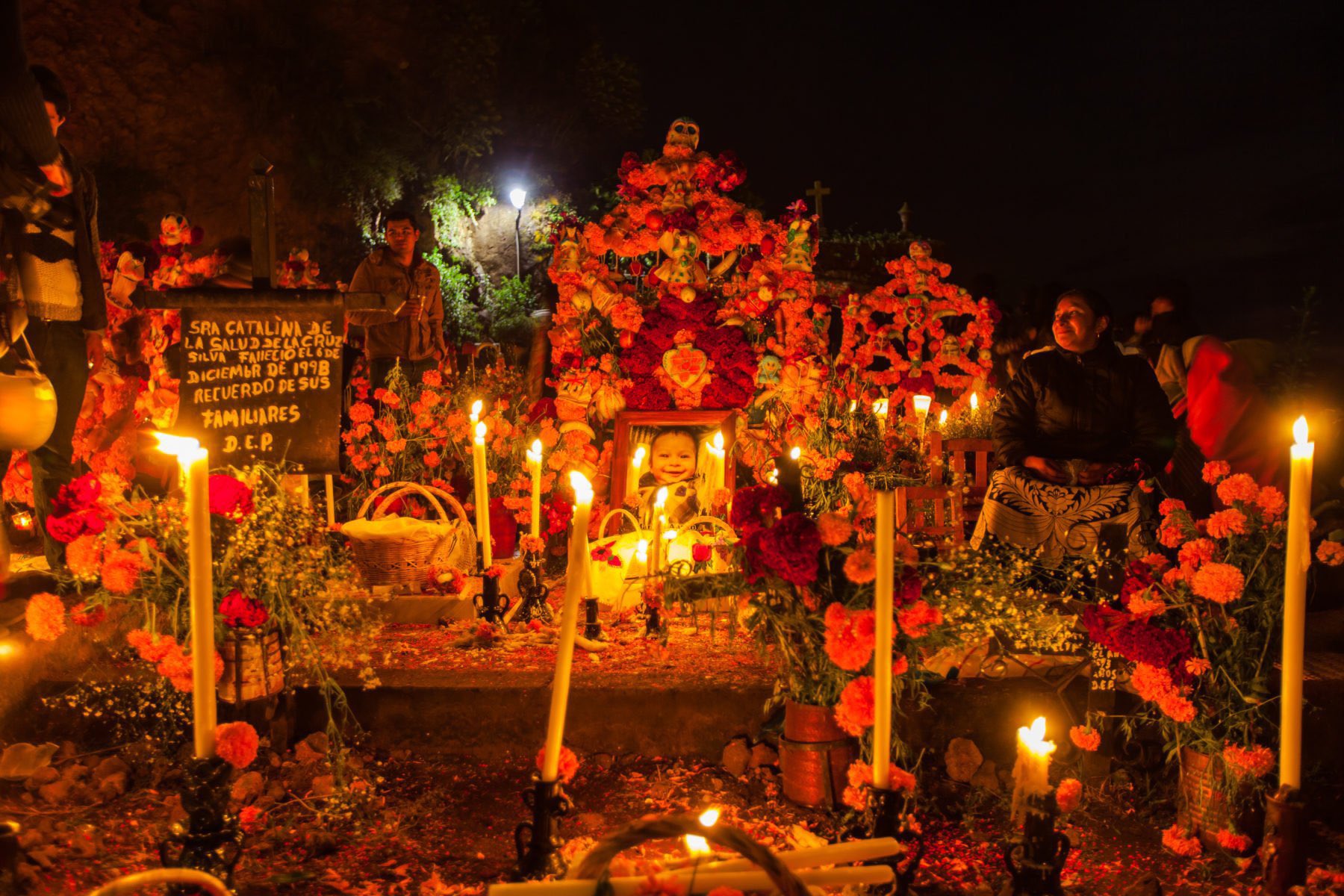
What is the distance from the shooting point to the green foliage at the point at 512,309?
1739 cm

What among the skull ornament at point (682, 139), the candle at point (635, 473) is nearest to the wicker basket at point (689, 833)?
the candle at point (635, 473)

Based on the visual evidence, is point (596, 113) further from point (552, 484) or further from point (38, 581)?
point (38, 581)

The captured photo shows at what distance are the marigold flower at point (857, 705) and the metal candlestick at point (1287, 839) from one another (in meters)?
0.90

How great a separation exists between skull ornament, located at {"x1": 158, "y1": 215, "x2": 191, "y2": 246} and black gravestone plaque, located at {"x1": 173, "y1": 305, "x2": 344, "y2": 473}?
2.70 metres

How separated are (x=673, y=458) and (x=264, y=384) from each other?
2034 mm

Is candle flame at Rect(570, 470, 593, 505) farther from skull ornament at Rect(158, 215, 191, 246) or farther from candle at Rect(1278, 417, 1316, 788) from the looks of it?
skull ornament at Rect(158, 215, 191, 246)

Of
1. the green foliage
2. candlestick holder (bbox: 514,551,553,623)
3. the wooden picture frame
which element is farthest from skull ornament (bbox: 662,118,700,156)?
the green foliage

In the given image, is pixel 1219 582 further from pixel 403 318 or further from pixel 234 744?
pixel 403 318

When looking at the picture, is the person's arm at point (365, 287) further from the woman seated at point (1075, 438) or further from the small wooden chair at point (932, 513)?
the woman seated at point (1075, 438)

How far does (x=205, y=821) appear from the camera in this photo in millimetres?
1899

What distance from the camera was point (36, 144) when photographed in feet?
10.1

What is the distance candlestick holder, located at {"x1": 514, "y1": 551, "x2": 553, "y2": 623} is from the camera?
12.9 feet

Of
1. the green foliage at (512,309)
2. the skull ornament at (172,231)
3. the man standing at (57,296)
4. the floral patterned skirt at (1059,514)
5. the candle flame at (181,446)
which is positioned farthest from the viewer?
the green foliage at (512,309)

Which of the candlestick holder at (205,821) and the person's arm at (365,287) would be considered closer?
the candlestick holder at (205,821)
